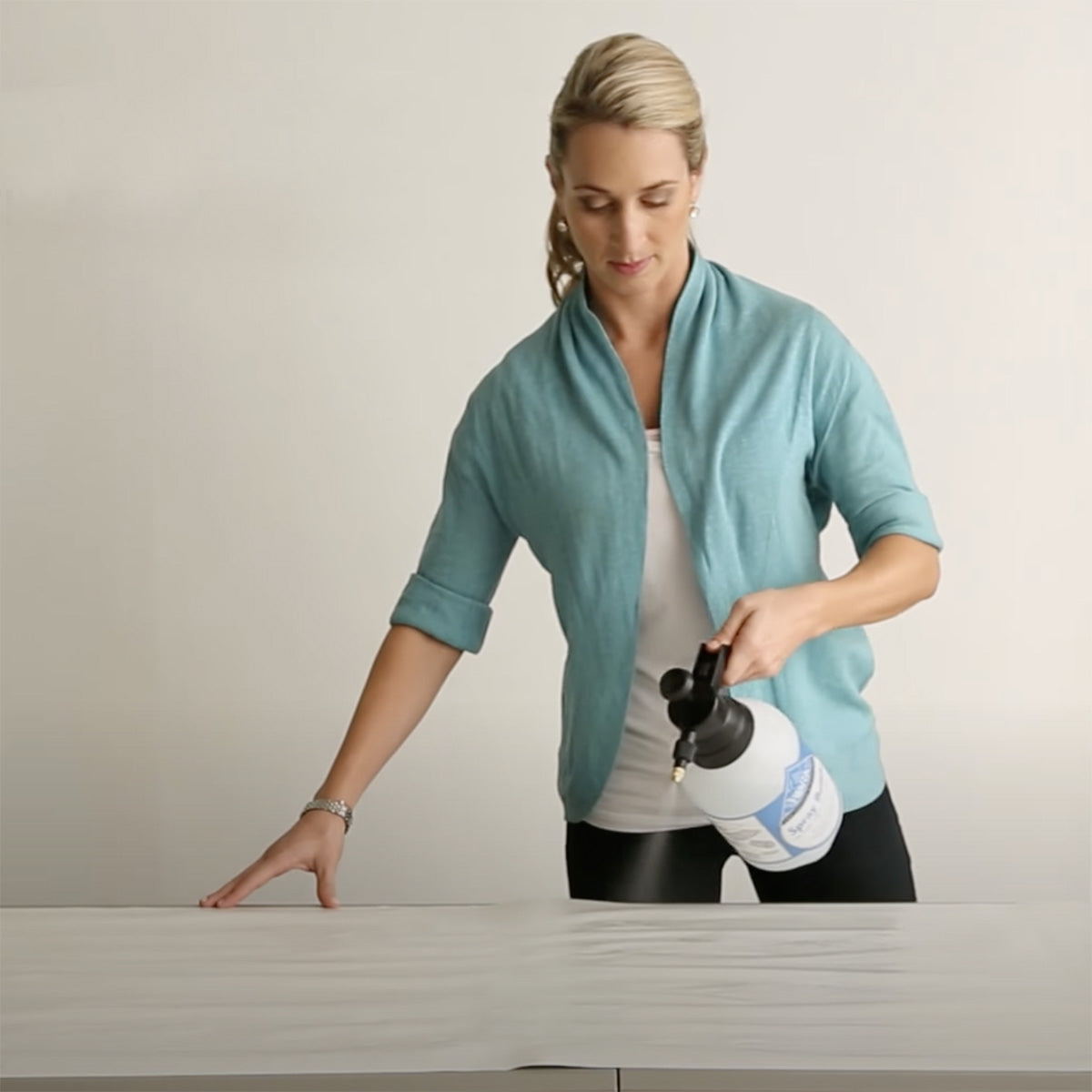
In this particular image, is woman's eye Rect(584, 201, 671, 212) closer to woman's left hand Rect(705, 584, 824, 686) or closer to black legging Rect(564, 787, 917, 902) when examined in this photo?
woman's left hand Rect(705, 584, 824, 686)

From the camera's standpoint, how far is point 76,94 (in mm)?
2379

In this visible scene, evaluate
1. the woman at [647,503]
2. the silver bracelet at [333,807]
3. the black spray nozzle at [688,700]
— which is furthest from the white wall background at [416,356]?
the black spray nozzle at [688,700]

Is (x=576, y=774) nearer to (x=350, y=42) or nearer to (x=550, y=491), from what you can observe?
(x=550, y=491)

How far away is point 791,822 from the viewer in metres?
1.20

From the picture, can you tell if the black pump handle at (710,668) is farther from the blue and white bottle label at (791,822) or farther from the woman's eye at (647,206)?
the woman's eye at (647,206)

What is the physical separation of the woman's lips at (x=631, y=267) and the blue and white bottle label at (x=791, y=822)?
1.53 feet

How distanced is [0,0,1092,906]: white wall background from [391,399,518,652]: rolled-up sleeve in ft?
2.63

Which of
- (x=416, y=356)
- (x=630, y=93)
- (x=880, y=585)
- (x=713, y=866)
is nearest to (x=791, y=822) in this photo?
(x=880, y=585)

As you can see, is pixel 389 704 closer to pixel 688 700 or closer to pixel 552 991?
pixel 688 700

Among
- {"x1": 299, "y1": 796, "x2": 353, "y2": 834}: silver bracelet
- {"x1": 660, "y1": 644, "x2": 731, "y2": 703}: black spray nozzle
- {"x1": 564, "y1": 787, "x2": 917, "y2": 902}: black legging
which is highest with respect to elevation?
{"x1": 660, "y1": 644, "x2": 731, "y2": 703}: black spray nozzle

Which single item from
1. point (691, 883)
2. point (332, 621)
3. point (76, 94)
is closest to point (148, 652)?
point (332, 621)

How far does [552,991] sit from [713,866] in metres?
0.56

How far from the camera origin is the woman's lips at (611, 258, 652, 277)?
1453mm

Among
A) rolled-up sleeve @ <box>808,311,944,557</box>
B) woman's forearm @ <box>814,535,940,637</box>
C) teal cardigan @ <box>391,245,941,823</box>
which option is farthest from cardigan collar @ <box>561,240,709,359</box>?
woman's forearm @ <box>814,535,940,637</box>
